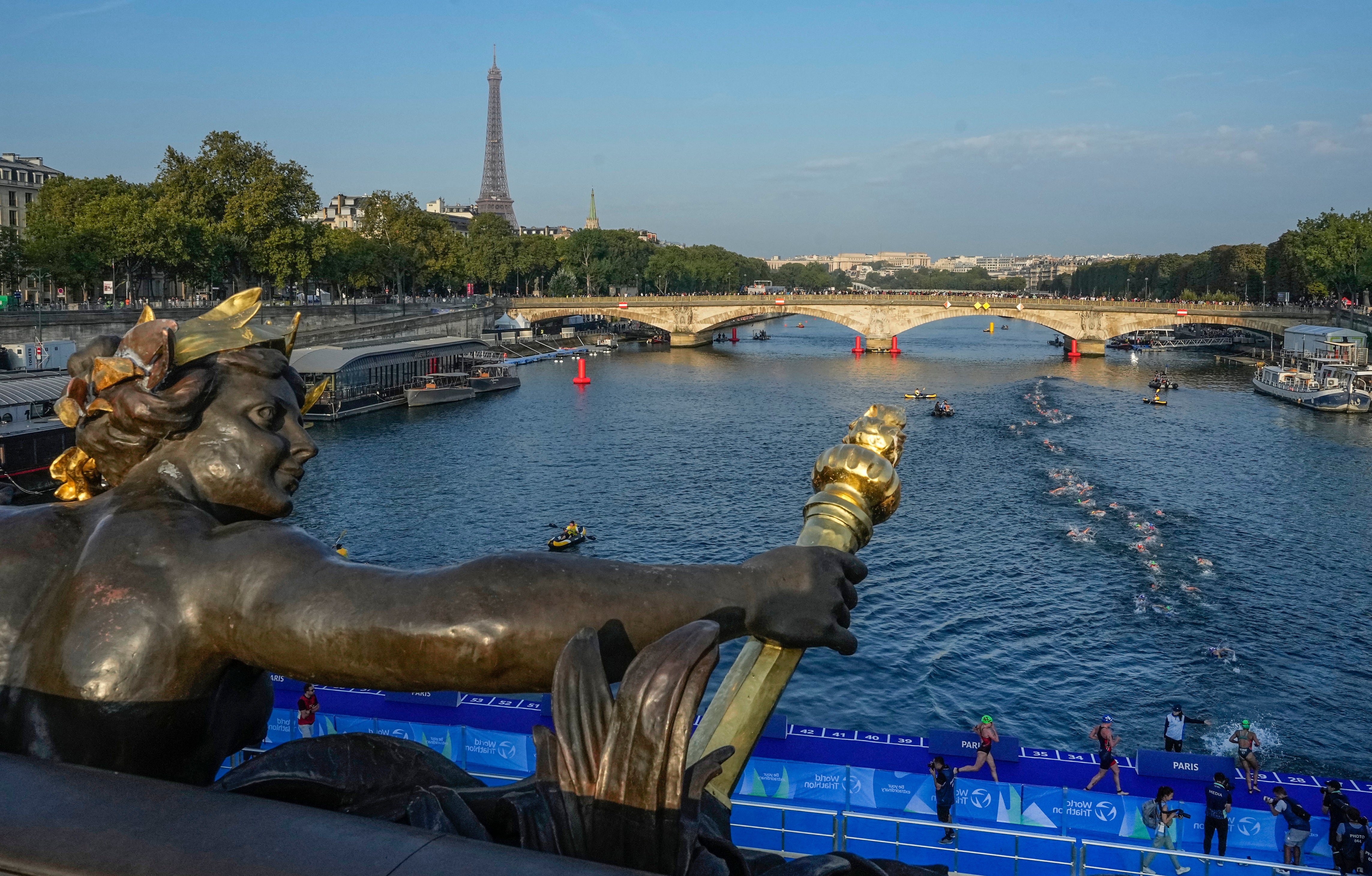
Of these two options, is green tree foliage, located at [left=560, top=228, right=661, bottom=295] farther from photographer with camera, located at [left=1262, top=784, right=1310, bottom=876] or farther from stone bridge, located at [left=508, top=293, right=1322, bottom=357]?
photographer with camera, located at [left=1262, top=784, right=1310, bottom=876]

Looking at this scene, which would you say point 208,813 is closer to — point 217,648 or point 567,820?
point 217,648

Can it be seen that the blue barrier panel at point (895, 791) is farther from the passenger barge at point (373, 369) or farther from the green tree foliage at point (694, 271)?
the green tree foliage at point (694, 271)

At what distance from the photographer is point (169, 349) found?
2936 mm

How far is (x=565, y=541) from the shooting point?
3117 centimetres

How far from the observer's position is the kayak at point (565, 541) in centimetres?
3067

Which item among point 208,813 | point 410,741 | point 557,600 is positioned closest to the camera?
point 208,813

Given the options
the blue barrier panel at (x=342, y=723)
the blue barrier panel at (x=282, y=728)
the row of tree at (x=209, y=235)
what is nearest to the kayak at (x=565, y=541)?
the blue barrier panel at (x=282, y=728)

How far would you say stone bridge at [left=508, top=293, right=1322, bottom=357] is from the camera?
301 ft

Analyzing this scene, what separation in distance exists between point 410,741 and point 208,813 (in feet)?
3.14

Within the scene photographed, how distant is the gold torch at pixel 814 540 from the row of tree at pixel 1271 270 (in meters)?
101

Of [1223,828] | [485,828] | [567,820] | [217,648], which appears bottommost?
[1223,828]

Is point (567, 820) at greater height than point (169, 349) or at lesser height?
lesser

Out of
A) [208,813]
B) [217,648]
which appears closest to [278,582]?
[217,648]

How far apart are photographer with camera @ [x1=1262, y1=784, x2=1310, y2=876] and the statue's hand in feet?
44.1
